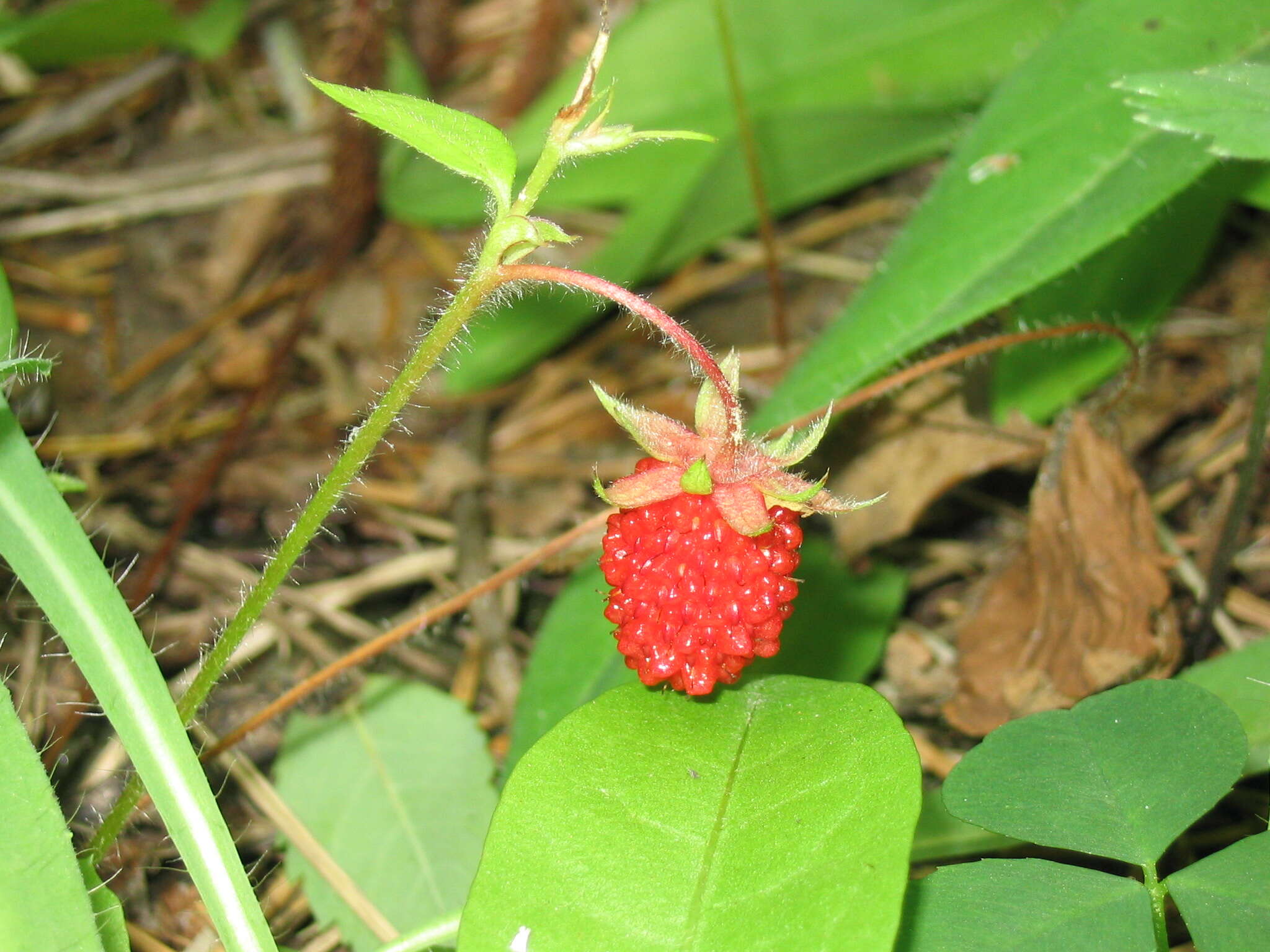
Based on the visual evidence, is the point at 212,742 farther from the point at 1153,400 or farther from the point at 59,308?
the point at 1153,400

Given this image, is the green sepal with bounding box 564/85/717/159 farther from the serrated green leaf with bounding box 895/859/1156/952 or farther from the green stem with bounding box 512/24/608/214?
the serrated green leaf with bounding box 895/859/1156/952

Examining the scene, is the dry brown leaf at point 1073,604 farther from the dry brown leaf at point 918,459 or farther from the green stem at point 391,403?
the green stem at point 391,403

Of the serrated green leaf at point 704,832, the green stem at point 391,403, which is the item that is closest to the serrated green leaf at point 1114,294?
the serrated green leaf at point 704,832

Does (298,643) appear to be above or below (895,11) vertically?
below

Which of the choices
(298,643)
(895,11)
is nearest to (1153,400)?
(895,11)

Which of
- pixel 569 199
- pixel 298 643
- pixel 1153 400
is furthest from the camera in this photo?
pixel 569 199

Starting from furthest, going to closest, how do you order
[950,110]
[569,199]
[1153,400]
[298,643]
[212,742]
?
[569,199] → [950,110] → [1153,400] → [298,643] → [212,742]
